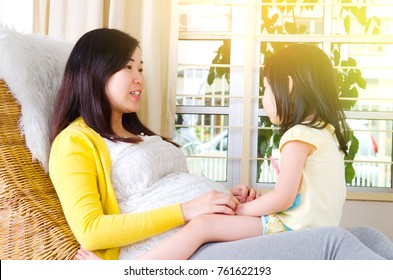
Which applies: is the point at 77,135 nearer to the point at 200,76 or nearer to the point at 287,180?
the point at 287,180

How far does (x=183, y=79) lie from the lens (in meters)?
3.23

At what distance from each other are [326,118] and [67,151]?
26.7 inches

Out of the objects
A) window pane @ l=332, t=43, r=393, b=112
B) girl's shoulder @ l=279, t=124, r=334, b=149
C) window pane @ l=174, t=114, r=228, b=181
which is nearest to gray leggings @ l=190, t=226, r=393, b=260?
girl's shoulder @ l=279, t=124, r=334, b=149

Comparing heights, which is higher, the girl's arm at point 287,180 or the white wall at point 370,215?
Answer: the girl's arm at point 287,180

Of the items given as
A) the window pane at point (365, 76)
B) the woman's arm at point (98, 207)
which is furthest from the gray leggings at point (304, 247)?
→ the window pane at point (365, 76)

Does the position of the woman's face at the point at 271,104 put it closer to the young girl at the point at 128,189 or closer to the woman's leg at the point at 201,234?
the young girl at the point at 128,189

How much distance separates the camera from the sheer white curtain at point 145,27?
2740 mm

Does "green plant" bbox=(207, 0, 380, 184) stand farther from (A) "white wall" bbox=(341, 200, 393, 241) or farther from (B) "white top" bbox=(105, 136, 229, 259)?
(B) "white top" bbox=(105, 136, 229, 259)

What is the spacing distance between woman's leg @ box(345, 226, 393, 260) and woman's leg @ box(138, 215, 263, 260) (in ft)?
0.83

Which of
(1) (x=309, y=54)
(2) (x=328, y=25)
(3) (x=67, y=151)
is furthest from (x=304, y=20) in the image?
(3) (x=67, y=151)

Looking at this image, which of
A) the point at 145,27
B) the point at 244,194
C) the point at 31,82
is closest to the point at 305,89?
the point at 244,194

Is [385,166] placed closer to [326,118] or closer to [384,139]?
[384,139]

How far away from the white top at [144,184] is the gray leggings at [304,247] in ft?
0.61

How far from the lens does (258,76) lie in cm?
311
